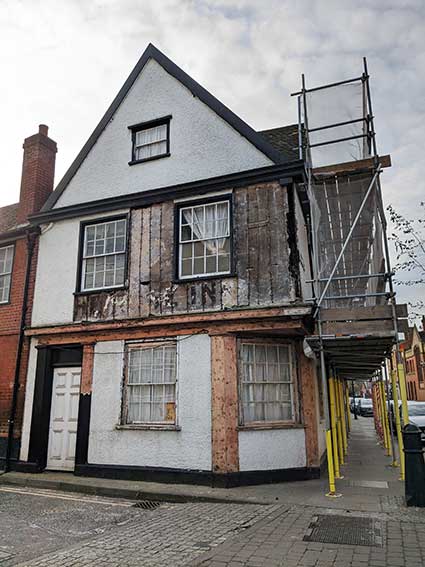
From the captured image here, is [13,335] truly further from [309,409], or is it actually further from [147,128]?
[309,409]

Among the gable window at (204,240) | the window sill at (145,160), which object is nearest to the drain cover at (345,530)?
the gable window at (204,240)

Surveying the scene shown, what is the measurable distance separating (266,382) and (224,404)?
106 cm

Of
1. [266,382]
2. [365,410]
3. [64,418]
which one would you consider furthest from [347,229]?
[365,410]

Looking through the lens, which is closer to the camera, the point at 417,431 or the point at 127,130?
the point at 417,431

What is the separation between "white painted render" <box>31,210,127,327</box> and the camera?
1141 centimetres

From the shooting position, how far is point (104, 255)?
11.3 meters

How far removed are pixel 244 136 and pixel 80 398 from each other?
23.0ft

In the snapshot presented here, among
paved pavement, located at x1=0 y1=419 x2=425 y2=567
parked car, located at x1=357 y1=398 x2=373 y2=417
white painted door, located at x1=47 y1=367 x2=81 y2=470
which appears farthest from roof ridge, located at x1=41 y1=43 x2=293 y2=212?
parked car, located at x1=357 y1=398 x2=373 y2=417

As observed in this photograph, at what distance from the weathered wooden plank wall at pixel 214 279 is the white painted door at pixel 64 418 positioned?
148 cm

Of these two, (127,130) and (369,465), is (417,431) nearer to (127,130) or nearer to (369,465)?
(369,465)

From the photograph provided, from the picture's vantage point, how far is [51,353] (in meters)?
11.4

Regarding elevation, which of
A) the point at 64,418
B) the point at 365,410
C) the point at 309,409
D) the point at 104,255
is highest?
the point at 104,255

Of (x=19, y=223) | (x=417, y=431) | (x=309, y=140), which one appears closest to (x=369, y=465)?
(x=417, y=431)

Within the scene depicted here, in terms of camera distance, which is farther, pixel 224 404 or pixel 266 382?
pixel 266 382
